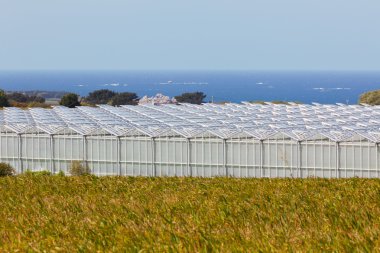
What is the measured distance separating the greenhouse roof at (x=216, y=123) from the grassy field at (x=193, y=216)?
26651 mm

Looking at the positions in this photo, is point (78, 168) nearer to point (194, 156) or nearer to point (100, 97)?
point (194, 156)

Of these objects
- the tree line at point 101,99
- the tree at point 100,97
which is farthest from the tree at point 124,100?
the tree at point 100,97

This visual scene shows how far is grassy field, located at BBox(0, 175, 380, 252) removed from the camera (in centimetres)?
1273

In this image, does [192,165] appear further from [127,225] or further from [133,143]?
[127,225]

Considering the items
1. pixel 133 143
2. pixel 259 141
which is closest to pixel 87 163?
pixel 133 143

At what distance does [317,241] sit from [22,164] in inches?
1903

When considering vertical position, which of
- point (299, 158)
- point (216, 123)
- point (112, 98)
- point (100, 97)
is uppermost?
point (100, 97)

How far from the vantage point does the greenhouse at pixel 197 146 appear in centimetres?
4891

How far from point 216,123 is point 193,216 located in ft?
141

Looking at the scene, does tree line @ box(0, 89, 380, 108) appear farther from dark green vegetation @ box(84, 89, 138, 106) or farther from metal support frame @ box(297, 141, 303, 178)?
metal support frame @ box(297, 141, 303, 178)

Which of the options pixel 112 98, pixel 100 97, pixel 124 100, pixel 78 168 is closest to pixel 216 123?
pixel 78 168

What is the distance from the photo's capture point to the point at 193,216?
16172 millimetres

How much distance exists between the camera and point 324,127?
53562 millimetres

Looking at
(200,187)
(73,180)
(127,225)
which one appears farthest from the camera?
(73,180)
